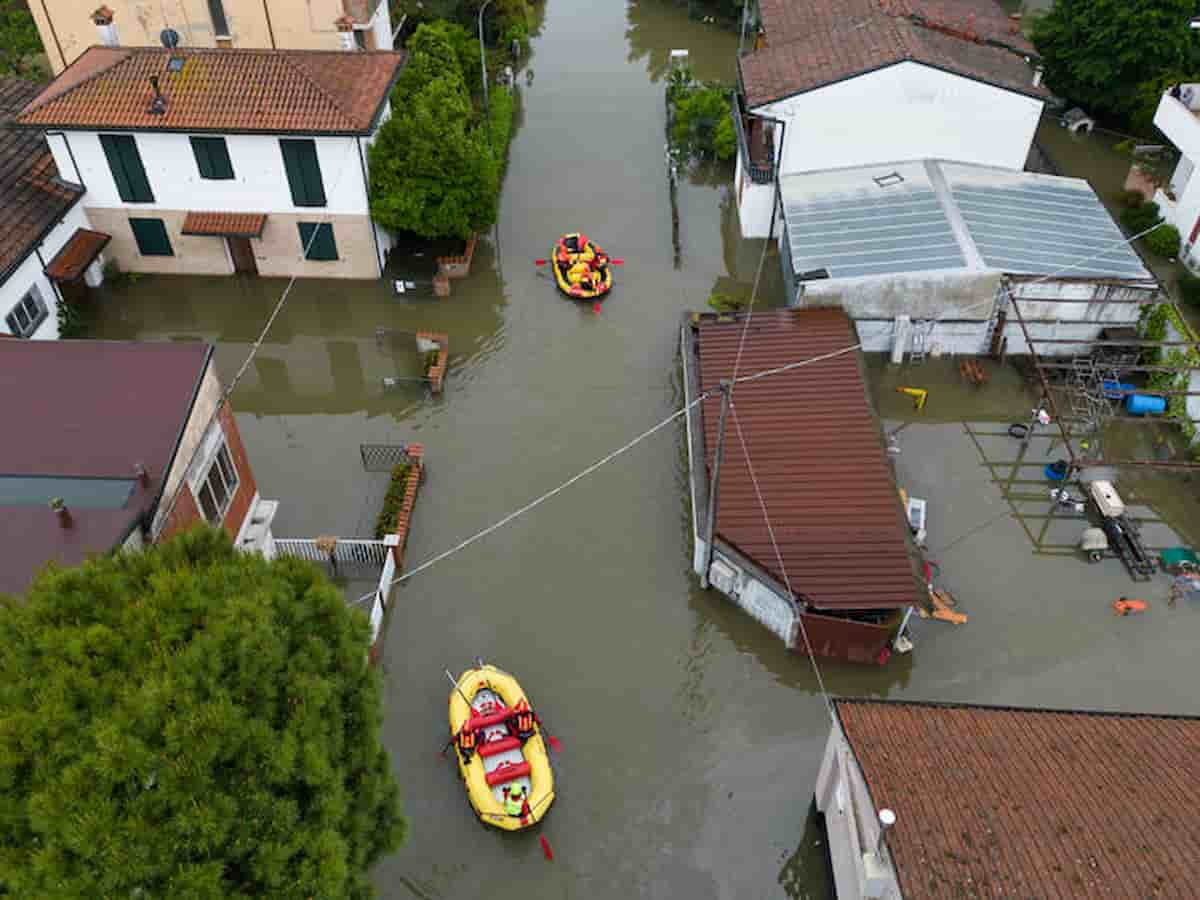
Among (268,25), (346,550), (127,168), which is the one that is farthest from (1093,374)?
(268,25)

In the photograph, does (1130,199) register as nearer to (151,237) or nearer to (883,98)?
(883,98)

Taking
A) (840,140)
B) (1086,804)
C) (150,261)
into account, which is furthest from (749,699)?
(150,261)

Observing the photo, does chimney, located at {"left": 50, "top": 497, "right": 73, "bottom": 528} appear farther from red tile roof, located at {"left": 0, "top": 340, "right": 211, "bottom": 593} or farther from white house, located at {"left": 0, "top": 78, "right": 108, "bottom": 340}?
white house, located at {"left": 0, "top": 78, "right": 108, "bottom": 340}

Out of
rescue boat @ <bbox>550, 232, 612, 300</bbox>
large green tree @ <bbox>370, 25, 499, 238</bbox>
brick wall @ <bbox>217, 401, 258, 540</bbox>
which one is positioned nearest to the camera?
brick wall @ <bbox>217, 401, 258, 540</bbox>

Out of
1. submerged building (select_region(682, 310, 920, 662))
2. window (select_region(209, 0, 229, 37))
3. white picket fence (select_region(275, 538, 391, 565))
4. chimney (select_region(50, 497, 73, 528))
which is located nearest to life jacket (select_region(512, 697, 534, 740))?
white picket fence (select_region(275, 538, 391, 565))

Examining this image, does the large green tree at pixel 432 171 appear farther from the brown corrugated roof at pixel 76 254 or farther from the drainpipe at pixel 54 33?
the drainpipe at pixel 54 33
